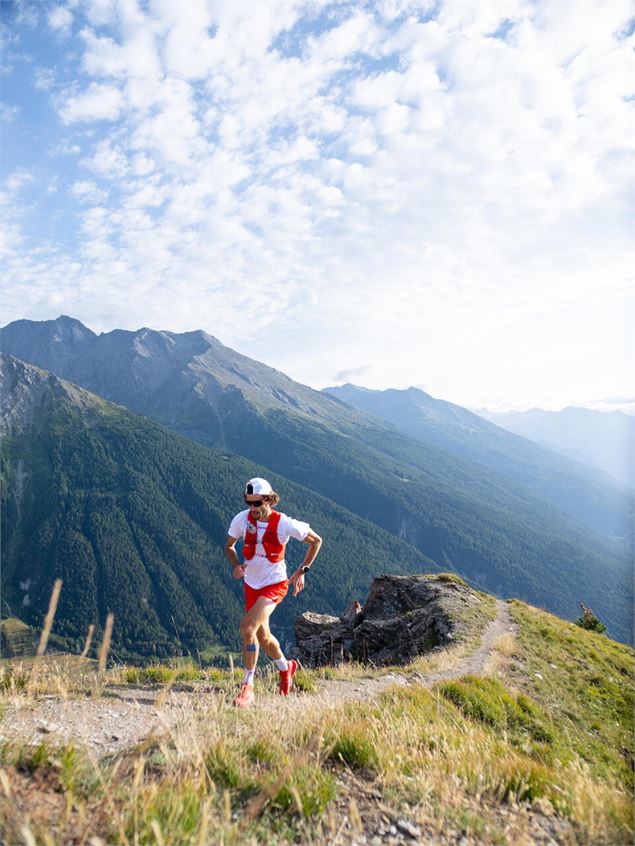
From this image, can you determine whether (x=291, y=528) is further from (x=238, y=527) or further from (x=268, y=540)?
(x=238, y=527)

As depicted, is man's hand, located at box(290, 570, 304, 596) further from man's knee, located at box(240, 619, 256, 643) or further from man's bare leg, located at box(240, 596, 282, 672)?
man's knee, located at box(240, 619, 256, 643)

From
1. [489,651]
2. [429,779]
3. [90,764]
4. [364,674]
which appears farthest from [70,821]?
[489,651]

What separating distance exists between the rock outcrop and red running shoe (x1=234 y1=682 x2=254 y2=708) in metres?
12.1

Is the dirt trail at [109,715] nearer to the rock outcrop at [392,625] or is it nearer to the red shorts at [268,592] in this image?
the red shorts at [268,592]

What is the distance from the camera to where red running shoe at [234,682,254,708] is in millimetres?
6934

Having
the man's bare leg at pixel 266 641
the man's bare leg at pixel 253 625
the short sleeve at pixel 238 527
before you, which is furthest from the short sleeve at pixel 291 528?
the man's bare leg at pixel 266 641

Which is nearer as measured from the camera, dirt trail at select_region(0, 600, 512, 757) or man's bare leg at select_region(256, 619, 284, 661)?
dirt trail at select_region(0, 600, 512, 757)

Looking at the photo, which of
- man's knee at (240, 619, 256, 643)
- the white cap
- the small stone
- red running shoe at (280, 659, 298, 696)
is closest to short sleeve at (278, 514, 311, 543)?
the white cap

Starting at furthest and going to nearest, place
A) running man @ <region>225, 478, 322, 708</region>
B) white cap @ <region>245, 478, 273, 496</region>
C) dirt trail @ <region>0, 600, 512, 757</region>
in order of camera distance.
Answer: white cap @ <region>245, 478, 273, 496</region>, running man @ <region>225, 478, 322, 708</region>, dirt trail @ <region>0, 600, 512, 757</region>

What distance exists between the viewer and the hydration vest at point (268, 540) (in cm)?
803

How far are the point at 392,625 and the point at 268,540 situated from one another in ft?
52.6

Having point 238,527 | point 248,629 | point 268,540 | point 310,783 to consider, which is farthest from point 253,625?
point 310,783

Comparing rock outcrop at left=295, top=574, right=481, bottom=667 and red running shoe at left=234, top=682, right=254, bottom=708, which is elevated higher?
red running shoe at left=234, top=682, right=254, bottom=708

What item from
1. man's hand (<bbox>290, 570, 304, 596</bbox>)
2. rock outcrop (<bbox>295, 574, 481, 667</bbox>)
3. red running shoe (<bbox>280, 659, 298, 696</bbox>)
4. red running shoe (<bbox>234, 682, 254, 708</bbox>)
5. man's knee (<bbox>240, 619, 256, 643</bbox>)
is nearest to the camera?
red running shoe (<bbox>234, 682, 254, 708</bbox>)
